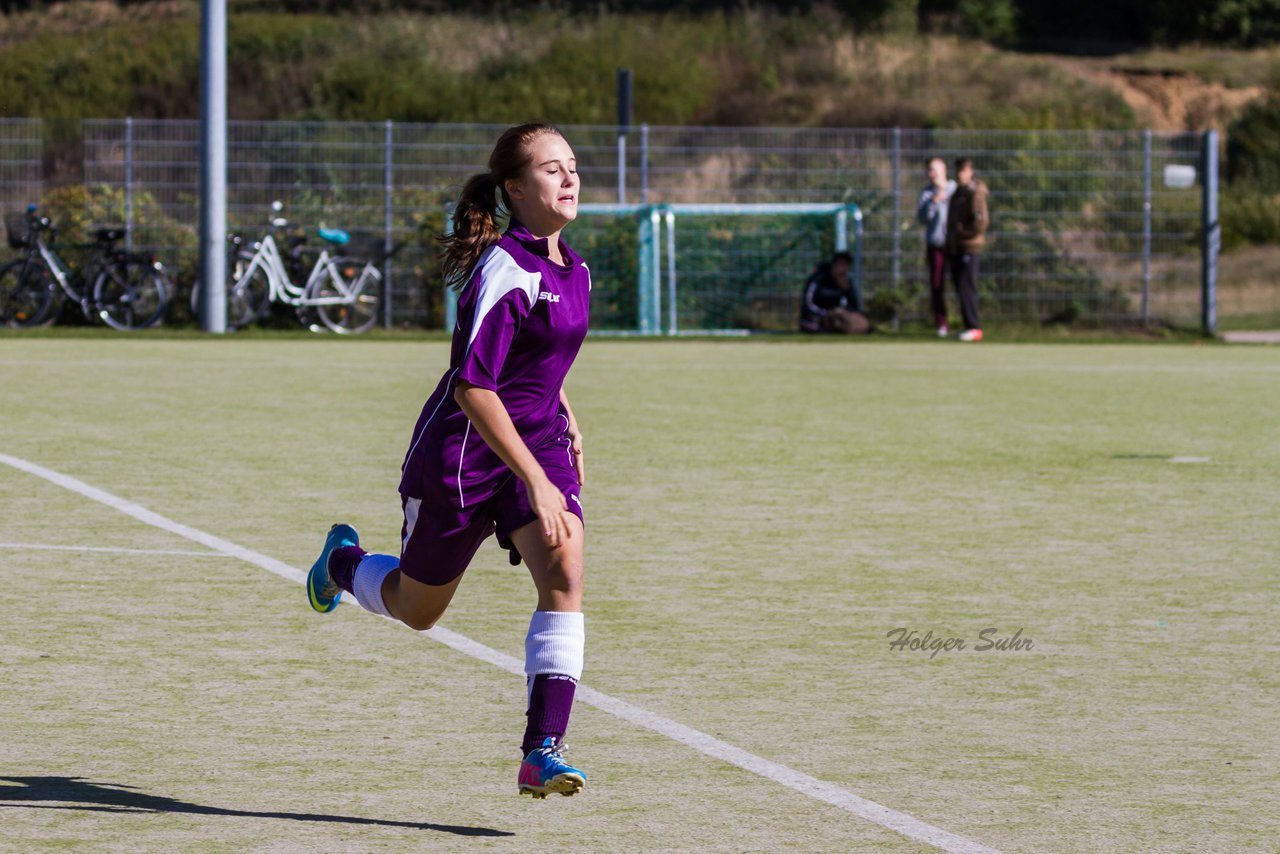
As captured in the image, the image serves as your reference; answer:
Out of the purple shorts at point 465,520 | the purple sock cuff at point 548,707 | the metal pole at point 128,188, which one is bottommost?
the purple sock cuff at point 548,707

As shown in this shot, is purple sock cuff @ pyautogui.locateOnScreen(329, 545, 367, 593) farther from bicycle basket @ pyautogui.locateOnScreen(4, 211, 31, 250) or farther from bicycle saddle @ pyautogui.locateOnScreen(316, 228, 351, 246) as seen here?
bicycle basket @ pyautogui.locateOnScreen(4, 211, 31, 250)

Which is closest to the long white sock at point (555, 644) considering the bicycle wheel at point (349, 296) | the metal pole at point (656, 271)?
the bicycle wheel at point (349, 296)

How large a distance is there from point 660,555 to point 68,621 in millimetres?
2762

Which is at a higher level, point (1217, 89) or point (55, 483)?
point (1217, 89)

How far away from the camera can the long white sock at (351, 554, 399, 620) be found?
605 cm

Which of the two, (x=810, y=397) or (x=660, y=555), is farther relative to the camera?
(x=810, y=397)

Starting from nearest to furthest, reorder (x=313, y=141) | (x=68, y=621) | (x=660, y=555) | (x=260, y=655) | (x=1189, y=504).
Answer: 1. (x=260, y=655)
2. (x=68, y=621)
3. (x=660, y=555)
4. (x=1189, y=504)
5. (x=313, y=141)

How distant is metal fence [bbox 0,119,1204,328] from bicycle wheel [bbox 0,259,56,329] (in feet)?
3.73

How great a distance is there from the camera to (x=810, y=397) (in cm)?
1759

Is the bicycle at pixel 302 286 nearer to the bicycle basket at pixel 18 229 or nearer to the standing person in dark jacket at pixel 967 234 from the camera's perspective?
the bicycle basket at pixel 18 229

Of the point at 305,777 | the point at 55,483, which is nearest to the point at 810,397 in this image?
the point at 55,483

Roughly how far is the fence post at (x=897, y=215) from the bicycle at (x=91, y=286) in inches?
348

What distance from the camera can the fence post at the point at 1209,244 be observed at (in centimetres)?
2650

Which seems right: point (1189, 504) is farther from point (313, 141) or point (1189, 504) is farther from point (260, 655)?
point (313, 141)
